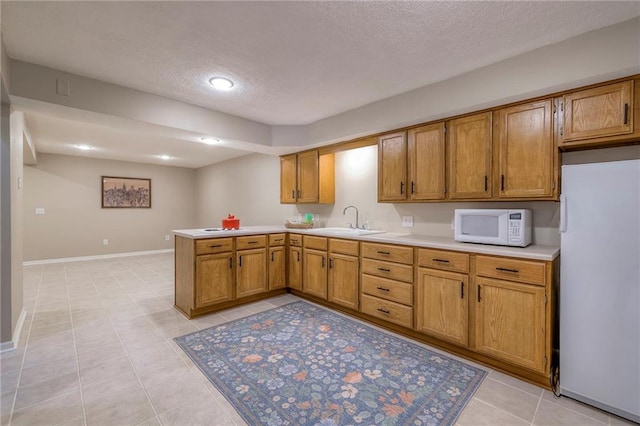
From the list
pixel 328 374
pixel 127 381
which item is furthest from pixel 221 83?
pixel 328 374

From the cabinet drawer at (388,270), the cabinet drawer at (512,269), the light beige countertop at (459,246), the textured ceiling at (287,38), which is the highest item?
the textured ceiling at (287,38)

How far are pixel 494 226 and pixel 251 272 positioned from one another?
9.25 feet

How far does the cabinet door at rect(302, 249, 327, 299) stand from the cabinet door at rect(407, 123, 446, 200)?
1.39 metres

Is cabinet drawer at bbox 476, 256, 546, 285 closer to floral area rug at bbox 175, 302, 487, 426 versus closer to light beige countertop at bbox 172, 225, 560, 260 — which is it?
light beige countertop at bbox 172, 225, 560, 260

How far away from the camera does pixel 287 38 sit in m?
2.06

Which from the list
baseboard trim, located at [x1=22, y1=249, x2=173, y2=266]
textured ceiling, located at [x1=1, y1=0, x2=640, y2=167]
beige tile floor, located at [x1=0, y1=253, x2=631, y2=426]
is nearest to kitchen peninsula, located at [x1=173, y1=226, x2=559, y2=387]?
beige tile floor, located at [x1=0, y1=253, x2=631, y2=426]

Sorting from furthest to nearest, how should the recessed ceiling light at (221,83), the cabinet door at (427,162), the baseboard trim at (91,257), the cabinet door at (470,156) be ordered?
the baseboard trim at (91,257) < the cabinet door at (427,162) < the recessed ceiling light at (221,83) < the cabinet door at (470,156)

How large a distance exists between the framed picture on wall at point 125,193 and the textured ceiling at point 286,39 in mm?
4791

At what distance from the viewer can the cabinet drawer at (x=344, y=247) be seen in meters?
3.28

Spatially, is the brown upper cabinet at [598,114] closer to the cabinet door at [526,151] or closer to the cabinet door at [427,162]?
the cabinet door at [526,151]

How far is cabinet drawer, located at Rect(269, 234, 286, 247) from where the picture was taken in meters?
3.99

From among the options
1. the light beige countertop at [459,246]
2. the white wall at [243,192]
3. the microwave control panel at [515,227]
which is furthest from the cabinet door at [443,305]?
the white wall at [243,192]

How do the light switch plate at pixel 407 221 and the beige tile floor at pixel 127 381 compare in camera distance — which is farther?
the light switch plate at pixel 407 221

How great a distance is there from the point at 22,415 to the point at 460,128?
12.7 ft
